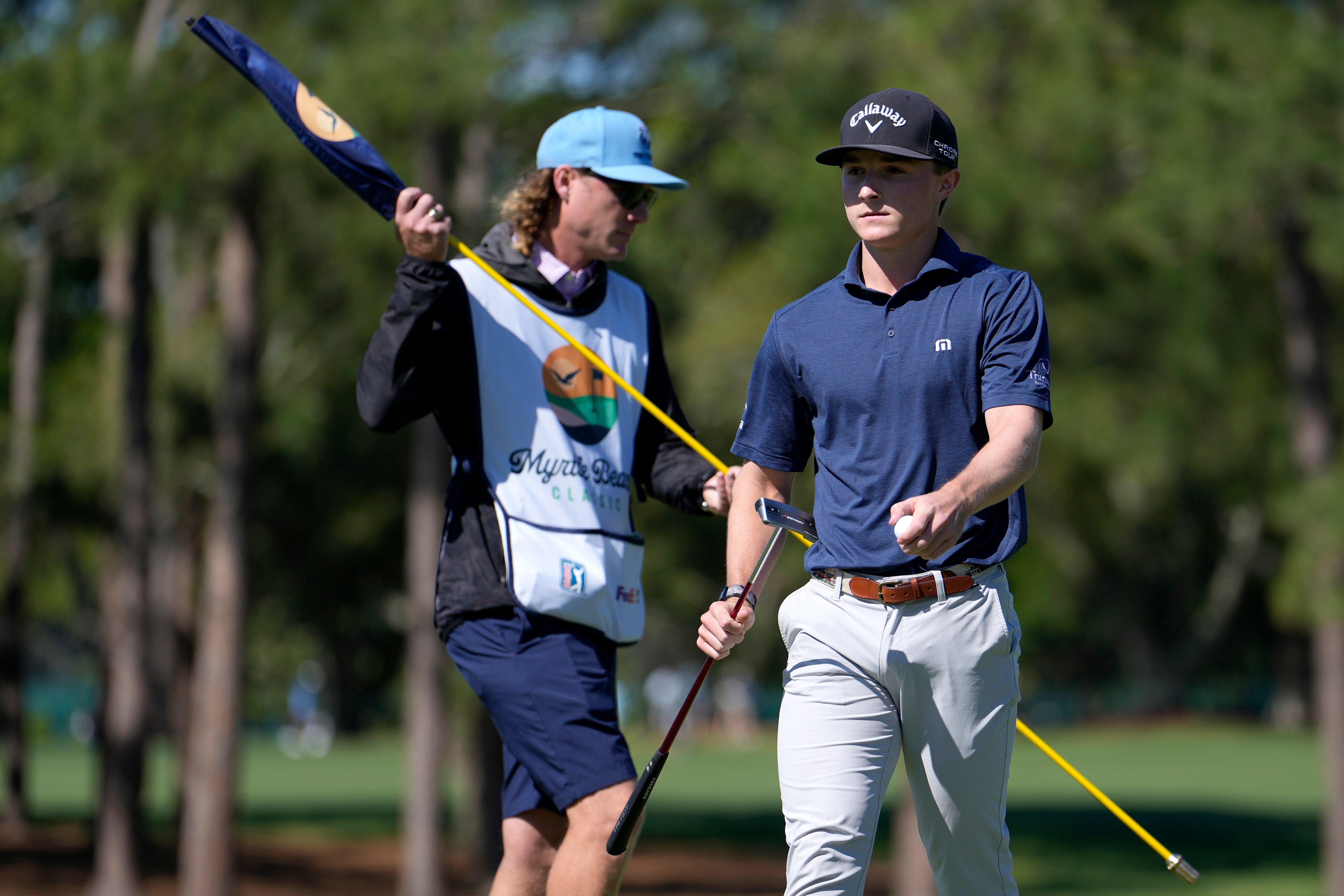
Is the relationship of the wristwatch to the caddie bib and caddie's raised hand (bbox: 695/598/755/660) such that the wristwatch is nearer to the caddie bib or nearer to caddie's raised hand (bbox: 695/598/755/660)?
caddie's raised hand (bbox: 695/598/755/660)

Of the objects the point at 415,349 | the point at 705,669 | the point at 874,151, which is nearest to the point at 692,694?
the point at 705,669

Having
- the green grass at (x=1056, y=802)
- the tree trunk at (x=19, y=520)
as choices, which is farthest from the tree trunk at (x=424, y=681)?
the tree trunk at (x=19, y=520)

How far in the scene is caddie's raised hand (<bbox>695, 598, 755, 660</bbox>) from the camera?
3486mm

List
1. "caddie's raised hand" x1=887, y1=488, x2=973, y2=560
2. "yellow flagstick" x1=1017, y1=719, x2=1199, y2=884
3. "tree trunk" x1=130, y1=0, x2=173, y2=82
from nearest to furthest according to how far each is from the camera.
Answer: "caddie's raised hand" x1=887, y1=488, x2=973, y2=560 → "yellow flagstick" x1=1017, y1=719, x2=1199, y2=884 → "tree trunk" x1=130, y1=0, x2=173, y2=82

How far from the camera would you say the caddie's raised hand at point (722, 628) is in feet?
11.4

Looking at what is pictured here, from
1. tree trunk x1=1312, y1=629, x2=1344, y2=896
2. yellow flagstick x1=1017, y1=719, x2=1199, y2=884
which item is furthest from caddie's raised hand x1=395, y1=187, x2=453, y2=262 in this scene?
tree trunk x1=1312, y1=629, x2=1344, y2=896

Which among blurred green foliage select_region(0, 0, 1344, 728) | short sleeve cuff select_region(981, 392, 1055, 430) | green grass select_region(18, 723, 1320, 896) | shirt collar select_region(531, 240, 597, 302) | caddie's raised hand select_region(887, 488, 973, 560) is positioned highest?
blurred green foliage select_region(0, 0, 1344, 728)

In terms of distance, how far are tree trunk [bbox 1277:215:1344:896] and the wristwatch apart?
11352mm

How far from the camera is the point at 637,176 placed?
435cm

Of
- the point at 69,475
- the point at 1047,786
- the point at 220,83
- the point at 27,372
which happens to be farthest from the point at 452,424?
the point at 1047,786

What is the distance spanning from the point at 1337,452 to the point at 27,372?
46.2ft

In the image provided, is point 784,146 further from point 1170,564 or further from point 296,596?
point 1170,564

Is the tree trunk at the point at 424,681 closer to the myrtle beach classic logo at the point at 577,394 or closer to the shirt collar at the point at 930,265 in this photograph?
the myrtle beach classic logo at the point at 577,394

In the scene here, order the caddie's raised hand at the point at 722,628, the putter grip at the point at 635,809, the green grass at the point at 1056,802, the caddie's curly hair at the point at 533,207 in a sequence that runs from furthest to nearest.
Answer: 1. the green grass at the point at 1056,802
2. the caddie's curly hair at the point at 533,207
3. the putter grip at the point at 635,809
4. the caddie's raised hand at the point at 722,628
